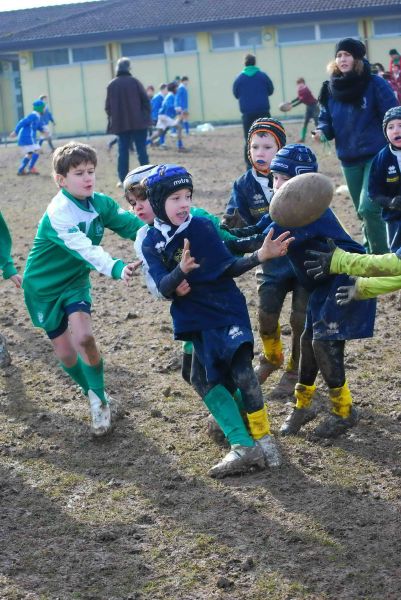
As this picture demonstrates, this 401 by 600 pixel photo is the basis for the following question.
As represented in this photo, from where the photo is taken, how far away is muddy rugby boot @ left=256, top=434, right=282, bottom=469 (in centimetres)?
536

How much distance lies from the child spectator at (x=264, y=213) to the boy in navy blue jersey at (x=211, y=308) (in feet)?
3.14

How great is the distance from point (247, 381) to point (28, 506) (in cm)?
130

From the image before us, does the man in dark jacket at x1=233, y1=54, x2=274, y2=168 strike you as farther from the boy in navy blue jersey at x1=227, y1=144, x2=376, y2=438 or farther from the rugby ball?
the rugby ball

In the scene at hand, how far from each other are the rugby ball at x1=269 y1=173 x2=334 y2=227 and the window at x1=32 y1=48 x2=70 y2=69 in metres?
40.5

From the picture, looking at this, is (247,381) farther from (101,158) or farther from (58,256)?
(101,158)

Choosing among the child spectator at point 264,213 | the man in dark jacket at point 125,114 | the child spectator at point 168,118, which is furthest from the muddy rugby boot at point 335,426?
the child spectator at point 168,118

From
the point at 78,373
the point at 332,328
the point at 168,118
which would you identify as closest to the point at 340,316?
the point at 332,328

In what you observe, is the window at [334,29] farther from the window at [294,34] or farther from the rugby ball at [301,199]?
the rugby ball at [301,199]

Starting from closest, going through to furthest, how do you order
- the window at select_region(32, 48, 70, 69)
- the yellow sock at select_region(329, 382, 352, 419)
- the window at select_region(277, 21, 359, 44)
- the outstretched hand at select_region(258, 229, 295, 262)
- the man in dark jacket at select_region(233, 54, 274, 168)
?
the outstretched hand at select_region(258, 229, 295, 262), the yellow sock at select_region(329, 382, 352, 419), the man in dark jacket at select_region(233, 54, 274, 168), the window at select_region(277, 21, 359, 44), the window at select_region(32, 48, 70, 69)

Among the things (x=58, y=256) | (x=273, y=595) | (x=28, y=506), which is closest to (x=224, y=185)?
(x=58, y=256)

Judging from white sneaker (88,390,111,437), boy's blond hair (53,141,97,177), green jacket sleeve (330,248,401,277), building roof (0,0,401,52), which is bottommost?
white sneaker (88,390,111,437)

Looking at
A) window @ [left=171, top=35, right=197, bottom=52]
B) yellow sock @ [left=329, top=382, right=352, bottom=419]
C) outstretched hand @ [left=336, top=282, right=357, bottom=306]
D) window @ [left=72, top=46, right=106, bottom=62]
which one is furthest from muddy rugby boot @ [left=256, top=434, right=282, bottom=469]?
window @ [left=72, top=46, right=106, bottom=62]

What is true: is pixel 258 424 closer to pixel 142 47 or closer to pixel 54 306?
pixel 54 306

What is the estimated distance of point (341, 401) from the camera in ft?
18.7
